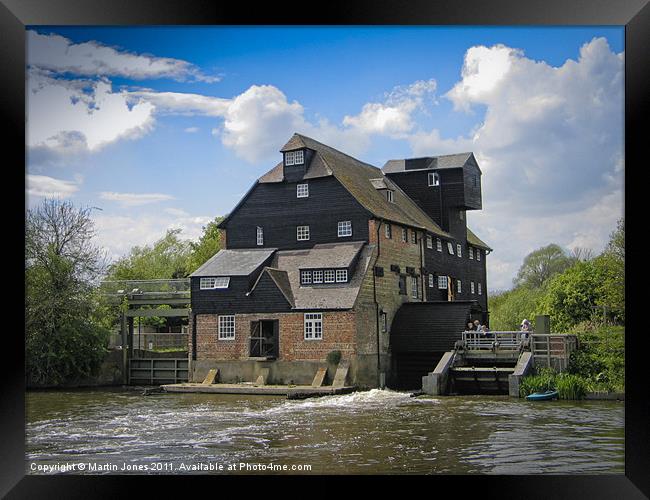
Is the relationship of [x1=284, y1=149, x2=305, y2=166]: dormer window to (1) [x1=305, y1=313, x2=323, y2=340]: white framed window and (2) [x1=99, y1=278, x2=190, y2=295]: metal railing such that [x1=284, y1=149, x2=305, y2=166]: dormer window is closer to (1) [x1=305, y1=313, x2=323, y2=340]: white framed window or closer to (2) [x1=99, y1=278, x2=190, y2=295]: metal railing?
(1) [x1=305, y1=313, x2=323, y2=340]: white framed window

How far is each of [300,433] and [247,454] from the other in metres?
2.07

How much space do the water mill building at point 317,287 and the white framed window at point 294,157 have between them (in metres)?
0.03

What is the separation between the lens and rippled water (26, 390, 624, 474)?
1038cm

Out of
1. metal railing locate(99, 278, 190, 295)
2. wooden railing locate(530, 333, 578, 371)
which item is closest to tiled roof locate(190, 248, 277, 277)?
metal railing locate(99, 278, 190, 295)

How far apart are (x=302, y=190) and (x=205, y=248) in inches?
396

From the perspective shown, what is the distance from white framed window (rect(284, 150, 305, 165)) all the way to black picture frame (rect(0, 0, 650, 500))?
14780 millimetres

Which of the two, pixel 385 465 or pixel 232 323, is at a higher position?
pixel 232 323

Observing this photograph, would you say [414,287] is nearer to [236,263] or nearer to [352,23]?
[236,263]

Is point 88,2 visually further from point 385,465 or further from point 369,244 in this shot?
point 369,244

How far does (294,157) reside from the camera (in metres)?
23.4

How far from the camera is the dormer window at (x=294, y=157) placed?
23.3 m

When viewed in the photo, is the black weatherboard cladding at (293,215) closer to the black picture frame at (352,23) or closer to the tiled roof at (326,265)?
the tiled roof at (326,265)

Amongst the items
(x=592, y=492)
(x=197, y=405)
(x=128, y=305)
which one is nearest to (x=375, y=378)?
(x=197, y=405)

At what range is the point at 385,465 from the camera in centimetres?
1026
